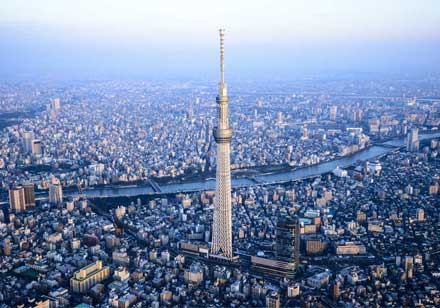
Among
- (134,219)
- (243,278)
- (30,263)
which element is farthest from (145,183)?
(243,278)

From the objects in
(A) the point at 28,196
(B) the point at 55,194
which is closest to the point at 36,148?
(B) the point at 55,194

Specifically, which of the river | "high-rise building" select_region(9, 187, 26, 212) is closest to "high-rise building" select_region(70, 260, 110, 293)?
"high-rise building" select_region(9, 187, 26, 212)

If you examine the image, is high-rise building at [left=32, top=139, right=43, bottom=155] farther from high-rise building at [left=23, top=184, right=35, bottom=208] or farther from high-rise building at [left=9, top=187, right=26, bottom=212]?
high-rise building at [left=9, top=187, right=26, bottom=212]

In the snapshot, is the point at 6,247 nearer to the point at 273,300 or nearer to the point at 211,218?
the point at 211,218

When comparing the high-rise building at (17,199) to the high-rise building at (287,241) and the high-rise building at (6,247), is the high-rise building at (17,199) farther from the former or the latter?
the high-rise building at (287,241)

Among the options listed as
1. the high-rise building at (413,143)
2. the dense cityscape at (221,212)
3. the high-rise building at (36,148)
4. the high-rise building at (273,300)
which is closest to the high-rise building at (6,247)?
the dense cityscape at (221,212)

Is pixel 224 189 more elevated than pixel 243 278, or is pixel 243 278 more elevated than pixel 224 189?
pixel 224 189

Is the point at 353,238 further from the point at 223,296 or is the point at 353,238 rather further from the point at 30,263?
the point at 30,263
